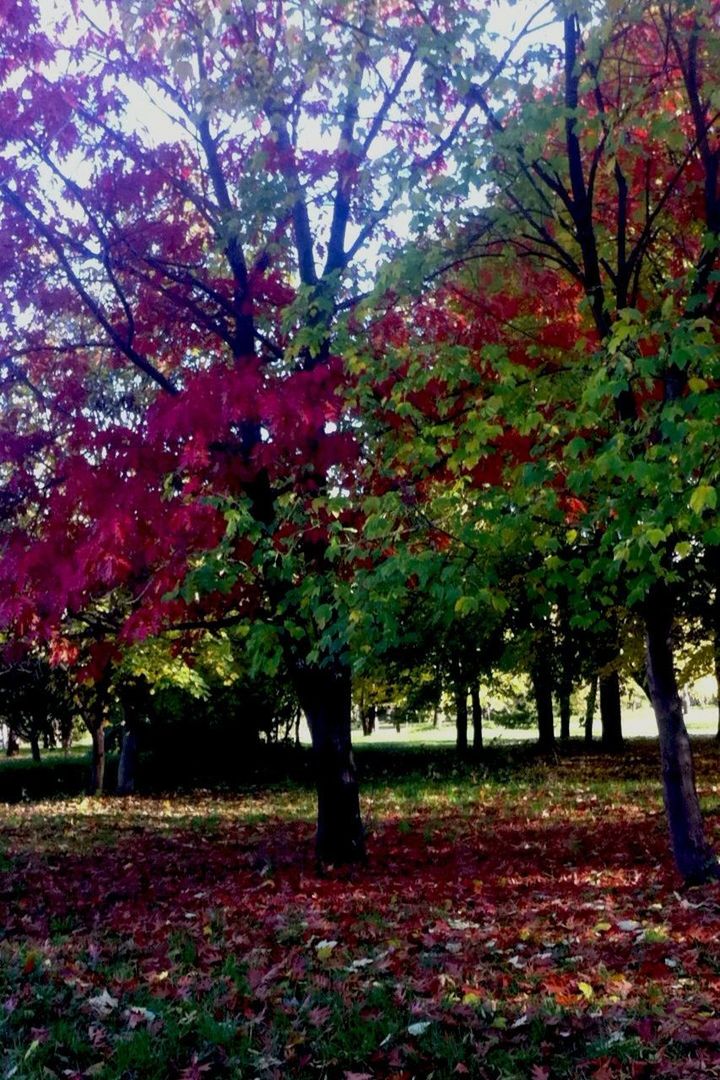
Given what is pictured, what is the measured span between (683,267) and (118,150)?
5.26 meters

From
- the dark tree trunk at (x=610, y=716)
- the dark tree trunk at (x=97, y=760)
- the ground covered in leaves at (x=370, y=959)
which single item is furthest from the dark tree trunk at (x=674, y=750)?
the dark tree trunk at (x=610, y=716)

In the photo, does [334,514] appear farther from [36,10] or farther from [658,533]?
[36,10]

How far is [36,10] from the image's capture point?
775 centimetres

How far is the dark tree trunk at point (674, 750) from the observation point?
736 centimetres

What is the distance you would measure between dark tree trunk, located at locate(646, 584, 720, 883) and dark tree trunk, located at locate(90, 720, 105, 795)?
59.2 feet

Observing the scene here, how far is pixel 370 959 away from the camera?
218 inches

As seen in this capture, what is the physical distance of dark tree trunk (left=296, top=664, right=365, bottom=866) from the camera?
29.9 ft

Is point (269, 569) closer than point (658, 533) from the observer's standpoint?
No

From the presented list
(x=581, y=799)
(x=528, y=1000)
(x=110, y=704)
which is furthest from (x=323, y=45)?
(x=110, y=704)

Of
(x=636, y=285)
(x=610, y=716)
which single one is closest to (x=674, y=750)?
(x=636, y=285)

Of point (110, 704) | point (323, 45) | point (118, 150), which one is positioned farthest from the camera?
point (110, 704)

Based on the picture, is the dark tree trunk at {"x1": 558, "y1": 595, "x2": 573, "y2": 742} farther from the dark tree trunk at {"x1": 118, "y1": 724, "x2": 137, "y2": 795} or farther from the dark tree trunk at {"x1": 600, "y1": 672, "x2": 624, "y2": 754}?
the dark tree trunk at {"x1": 118, "y1": 724, "x2": 137, "y2": 795}

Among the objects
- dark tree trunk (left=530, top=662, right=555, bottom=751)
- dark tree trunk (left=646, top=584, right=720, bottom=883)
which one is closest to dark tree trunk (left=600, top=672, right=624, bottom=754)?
dark tree trunk (left=530, top=662, right=555, bottom=751)

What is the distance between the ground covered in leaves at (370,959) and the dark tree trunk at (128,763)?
34.9 feet
